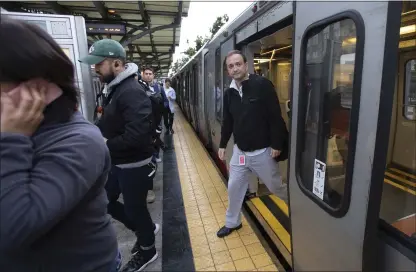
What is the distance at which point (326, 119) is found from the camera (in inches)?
66.1

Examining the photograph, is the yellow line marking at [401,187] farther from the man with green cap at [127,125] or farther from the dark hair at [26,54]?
the dark hair at [26,54]

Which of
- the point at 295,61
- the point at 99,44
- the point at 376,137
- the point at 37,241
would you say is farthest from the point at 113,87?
the point at 376,137

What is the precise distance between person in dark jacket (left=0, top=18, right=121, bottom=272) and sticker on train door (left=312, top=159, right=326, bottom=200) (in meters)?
1.30

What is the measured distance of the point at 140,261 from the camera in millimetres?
2455

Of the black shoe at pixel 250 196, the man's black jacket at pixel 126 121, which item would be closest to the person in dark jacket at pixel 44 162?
the man's black jacket at pixel 126 121

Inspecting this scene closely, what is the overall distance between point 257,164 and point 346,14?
1.54 metres

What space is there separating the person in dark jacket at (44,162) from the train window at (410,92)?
4.12 metres

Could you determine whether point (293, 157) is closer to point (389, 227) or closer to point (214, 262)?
point (389, 227)

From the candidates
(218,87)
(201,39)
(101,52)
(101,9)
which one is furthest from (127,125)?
(201,39)

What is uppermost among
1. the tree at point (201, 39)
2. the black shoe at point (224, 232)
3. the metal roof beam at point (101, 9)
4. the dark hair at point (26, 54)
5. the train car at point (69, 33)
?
the tree at point (201, 39)

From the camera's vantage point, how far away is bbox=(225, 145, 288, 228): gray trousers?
103 inches

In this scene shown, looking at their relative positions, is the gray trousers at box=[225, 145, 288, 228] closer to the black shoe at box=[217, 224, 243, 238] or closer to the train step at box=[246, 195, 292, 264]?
the black shoe at box=[217, 224, 243, 238]

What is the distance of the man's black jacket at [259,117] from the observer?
2521 millimetres

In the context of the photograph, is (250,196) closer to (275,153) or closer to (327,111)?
(275,153)
